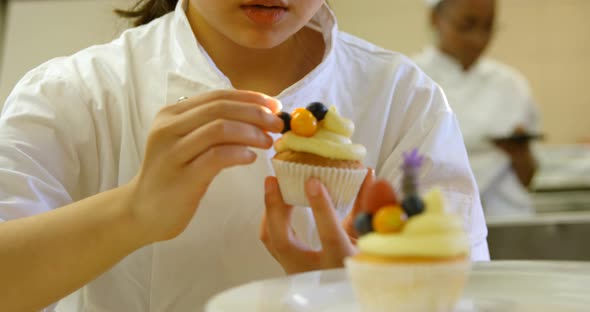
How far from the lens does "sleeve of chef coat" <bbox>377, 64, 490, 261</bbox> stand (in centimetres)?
146

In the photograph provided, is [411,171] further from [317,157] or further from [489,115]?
[489,115]

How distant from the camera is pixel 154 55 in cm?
157

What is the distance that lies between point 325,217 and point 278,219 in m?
0.11

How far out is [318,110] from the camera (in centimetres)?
122

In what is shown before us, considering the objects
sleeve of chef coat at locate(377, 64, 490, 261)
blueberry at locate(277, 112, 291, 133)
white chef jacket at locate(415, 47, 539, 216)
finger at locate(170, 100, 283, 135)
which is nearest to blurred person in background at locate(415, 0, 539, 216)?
white chef jacket at locate(415, 47, 539, 216)

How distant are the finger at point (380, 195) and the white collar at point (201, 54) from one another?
596mm

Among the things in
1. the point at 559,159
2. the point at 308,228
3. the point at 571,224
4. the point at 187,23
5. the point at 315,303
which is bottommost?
the point at 559,159

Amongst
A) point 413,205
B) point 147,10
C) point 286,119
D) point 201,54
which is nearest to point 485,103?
point 147,10

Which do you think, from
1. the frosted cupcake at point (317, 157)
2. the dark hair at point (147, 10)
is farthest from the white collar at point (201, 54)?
the frosted cupcake at point (317, 157)

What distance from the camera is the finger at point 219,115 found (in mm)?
1042

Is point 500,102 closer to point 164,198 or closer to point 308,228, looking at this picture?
point 308,228

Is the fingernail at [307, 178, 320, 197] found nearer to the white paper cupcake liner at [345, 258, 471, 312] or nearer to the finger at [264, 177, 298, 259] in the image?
the finger at [264, 177, 298, 259]

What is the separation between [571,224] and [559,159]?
2.01 meters

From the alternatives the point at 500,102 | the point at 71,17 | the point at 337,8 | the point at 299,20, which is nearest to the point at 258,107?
the point at 299,20
